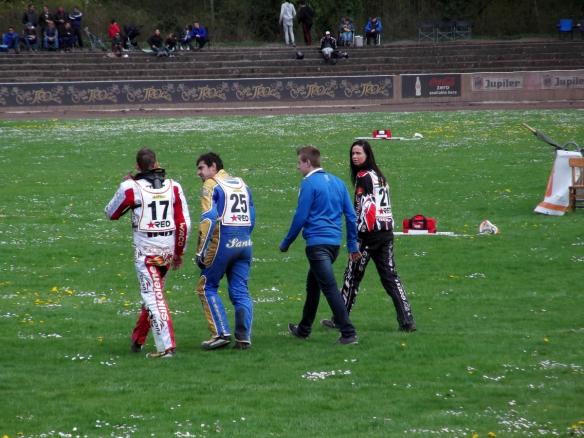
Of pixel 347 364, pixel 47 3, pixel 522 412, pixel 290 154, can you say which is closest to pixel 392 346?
pixel 347 364

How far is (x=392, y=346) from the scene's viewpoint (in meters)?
10.1

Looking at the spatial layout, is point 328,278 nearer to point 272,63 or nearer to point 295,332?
point 295,332

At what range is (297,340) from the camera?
10.6m

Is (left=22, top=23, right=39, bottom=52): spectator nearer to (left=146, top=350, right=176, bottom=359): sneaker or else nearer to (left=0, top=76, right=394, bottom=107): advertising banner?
(left=0, top=76, right=394, bottom=107): advertising banner

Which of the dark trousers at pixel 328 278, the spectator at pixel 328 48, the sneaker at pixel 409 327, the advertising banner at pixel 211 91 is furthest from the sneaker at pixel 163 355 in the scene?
the spectator at pixel 328 48

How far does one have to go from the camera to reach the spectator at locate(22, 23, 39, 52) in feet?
176

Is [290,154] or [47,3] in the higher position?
[47,3]

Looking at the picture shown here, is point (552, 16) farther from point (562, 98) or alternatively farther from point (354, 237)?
point (354, 237)

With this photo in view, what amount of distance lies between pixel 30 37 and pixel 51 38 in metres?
1.02

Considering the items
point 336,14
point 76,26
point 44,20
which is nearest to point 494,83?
point 76,26

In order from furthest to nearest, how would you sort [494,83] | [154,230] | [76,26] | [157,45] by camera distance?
1. [76,26]
2. [157,45]
3. [494,83]
4. [154,230]

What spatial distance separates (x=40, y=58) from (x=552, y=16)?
1387 inches

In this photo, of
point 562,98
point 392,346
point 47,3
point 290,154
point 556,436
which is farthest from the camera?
point 47,3

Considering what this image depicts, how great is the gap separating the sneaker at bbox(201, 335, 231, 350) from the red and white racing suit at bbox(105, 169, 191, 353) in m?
0.40
